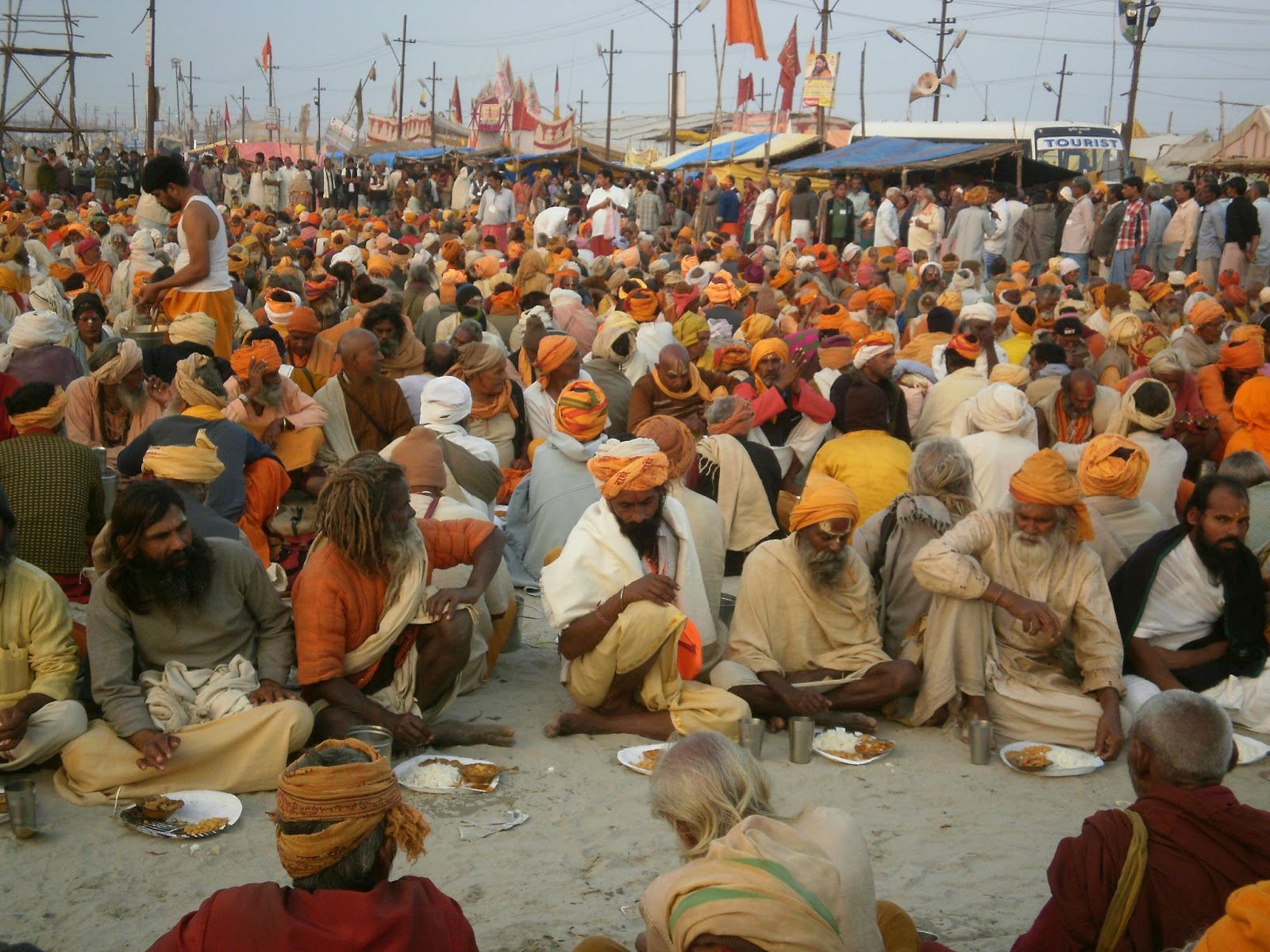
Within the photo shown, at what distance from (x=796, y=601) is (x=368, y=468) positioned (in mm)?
1837

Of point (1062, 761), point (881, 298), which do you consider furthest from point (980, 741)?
point (881, 298)

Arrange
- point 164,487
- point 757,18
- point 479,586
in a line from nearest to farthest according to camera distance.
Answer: point 164,487
point 479,586
point 757,18

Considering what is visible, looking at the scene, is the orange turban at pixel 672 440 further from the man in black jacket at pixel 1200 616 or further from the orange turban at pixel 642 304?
the orange turban at pixel 642 304

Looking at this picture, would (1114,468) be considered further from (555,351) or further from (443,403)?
(555,351)

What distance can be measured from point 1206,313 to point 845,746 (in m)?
6.32

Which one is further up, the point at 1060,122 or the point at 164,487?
the point at 1060,122

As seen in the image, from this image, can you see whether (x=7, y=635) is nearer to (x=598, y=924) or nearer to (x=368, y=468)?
(x=368, y=468)

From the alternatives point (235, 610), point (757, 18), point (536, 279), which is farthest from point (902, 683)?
point (757, 18)

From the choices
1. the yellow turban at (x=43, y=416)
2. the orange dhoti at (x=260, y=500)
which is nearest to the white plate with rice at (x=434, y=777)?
the orange dhoti at (x=260, y=500)

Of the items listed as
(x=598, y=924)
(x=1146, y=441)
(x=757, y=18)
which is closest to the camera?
(x=598, y=924)

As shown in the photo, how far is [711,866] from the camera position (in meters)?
2.41

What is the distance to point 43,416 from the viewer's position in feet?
19.0

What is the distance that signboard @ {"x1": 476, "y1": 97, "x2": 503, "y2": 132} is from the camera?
4700cm

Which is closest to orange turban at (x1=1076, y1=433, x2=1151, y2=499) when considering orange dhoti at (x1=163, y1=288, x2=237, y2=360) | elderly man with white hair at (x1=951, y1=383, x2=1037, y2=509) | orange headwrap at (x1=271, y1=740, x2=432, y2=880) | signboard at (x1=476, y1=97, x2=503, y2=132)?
elderly man with white hair at (x1=951, y1=383, x2=1037, y2=509)
